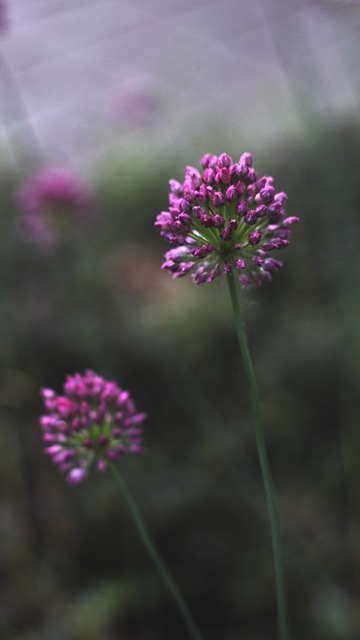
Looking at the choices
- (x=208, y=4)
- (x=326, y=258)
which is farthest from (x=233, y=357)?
(x=208, y=4)

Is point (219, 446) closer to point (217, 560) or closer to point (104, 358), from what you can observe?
point (217, 560)

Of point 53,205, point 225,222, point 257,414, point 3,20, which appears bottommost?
point 257,414

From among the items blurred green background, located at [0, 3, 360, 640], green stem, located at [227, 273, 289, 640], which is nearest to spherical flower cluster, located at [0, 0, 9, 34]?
blurred green background, located at [0, 3, 360, 640]

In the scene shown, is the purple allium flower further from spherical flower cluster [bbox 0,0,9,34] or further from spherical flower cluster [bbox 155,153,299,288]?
spherical flower cluster [bbox 155,153,299,288]

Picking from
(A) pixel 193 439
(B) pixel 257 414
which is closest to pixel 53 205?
(A) pixel 193 439

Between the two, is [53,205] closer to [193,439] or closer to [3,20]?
[3,20]

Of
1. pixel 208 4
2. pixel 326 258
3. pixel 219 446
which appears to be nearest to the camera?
pixel 219 446

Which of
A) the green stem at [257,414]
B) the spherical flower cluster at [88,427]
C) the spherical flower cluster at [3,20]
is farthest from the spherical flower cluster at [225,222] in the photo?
the spherical flower cluster at [3,20]
